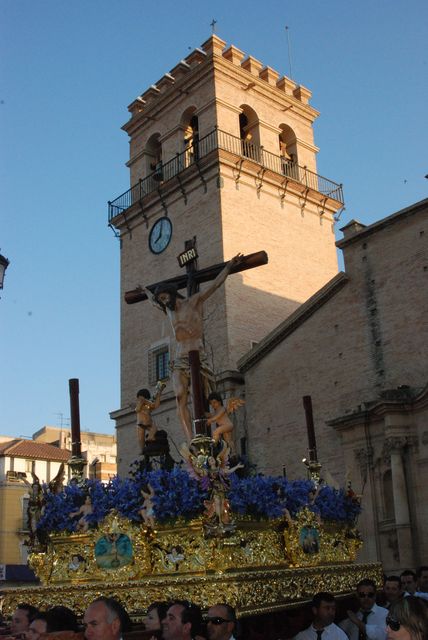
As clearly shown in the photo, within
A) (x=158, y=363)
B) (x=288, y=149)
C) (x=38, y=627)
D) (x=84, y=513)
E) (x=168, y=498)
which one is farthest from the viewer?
(x=288, y=149)

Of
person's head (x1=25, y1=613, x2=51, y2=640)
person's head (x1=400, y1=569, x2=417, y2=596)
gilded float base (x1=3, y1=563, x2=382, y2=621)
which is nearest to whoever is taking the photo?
person's head (x1=25, y1=613, x2=51, y2=640)

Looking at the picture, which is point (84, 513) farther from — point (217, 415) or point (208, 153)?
point (208, 153)

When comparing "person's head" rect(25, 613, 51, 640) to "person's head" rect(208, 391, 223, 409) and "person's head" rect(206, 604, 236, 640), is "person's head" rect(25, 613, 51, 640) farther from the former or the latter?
"person's head" rect(208, 391, 223, 409)

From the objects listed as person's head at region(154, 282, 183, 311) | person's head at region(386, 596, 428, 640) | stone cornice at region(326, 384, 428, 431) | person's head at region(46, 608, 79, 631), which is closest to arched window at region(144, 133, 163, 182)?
stone cornice at region(326, 384, 428, 431)

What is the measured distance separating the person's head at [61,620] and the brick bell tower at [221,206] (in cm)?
1973

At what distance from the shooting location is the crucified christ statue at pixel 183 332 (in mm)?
9359

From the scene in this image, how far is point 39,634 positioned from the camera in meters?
5.18

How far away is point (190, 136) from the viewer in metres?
31.5

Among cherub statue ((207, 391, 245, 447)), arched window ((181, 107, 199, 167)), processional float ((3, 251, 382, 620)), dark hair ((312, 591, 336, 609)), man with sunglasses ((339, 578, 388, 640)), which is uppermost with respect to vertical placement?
arched window ((181, 107, 199, 167))

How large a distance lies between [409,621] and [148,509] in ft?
11.6

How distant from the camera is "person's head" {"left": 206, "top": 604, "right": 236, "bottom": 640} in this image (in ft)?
19.0

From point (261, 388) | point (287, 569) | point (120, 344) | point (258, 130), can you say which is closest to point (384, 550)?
point (261, 388)

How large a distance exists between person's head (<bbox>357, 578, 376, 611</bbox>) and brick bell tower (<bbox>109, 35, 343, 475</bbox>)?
1716cm

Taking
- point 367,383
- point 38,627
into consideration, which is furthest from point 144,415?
point 367,383
